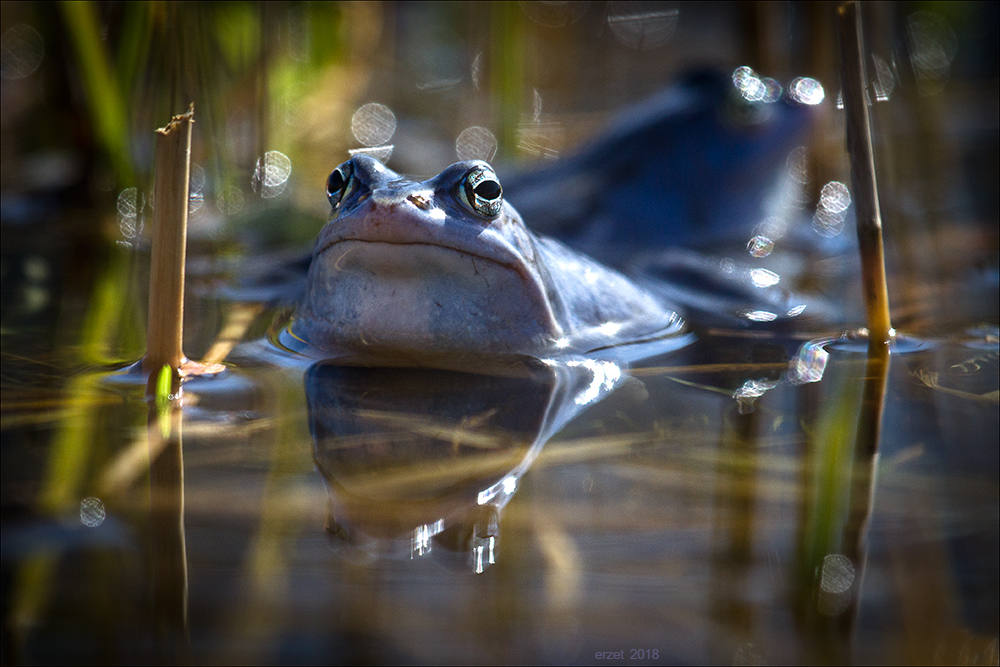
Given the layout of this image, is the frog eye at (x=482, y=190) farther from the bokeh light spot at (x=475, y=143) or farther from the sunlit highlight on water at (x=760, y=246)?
the bokeh light spot at (x=475, y=143)

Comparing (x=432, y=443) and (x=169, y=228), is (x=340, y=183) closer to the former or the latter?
(x=169, y=228)

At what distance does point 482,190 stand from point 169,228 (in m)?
0.66

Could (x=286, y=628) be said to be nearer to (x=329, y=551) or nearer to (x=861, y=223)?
(x=329, y=551)

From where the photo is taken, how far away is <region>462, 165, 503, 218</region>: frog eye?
1.77 meters

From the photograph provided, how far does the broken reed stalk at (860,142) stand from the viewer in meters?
1.77

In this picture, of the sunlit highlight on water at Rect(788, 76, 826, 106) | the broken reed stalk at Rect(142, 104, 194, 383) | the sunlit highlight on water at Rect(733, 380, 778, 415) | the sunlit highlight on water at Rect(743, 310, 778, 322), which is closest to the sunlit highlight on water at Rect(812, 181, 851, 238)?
the sunlit highlight on water at Rect(788, 76, 826, 106)

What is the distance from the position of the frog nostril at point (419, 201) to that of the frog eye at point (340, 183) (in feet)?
0.70

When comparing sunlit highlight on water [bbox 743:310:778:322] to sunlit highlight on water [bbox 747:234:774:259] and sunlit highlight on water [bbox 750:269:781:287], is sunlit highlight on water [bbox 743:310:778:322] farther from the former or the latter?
sunlit highlight on water [bbox 747:234:774:259]

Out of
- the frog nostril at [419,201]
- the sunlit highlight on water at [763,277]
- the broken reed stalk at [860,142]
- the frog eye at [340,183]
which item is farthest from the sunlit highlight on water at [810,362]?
the frog eye at [340,183]

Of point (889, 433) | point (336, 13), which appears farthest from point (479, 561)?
point (336, 13)

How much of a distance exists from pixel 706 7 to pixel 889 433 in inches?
251

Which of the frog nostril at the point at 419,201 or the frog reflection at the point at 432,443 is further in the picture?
the frog nostril at the point at 419,201

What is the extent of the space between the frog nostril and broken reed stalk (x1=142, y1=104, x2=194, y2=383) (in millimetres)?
445

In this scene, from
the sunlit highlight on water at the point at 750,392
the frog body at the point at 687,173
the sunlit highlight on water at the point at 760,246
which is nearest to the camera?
the sunlit highlight on water at the point at 750,392
